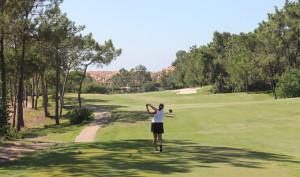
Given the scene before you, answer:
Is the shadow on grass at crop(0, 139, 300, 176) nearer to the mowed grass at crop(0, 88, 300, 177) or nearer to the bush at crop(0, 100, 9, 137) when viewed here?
the mowed grass at crop(0, 88, 300, 177)

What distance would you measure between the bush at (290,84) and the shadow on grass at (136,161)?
4709cm

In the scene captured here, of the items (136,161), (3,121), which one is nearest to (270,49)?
(3,121)

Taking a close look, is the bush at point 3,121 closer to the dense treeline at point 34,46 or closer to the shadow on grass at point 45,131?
the dense treeline at point 34,46

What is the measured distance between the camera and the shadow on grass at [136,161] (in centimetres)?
929

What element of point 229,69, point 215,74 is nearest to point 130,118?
point 229,69

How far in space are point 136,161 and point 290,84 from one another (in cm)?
5160

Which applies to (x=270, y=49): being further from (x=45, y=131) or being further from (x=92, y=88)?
(x=92, y=88)

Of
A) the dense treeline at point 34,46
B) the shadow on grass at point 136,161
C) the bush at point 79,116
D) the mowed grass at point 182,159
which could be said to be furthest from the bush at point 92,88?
the shadow on grass at point 136,161

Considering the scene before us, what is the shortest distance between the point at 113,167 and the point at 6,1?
20004 millimetres

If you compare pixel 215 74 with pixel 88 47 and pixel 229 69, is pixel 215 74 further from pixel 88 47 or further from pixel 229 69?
pixel 88 47

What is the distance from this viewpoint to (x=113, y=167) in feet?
31.7

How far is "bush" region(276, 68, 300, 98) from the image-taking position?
53812mm

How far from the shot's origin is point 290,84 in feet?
178

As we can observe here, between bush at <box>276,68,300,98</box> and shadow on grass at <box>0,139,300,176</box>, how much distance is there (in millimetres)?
47088
